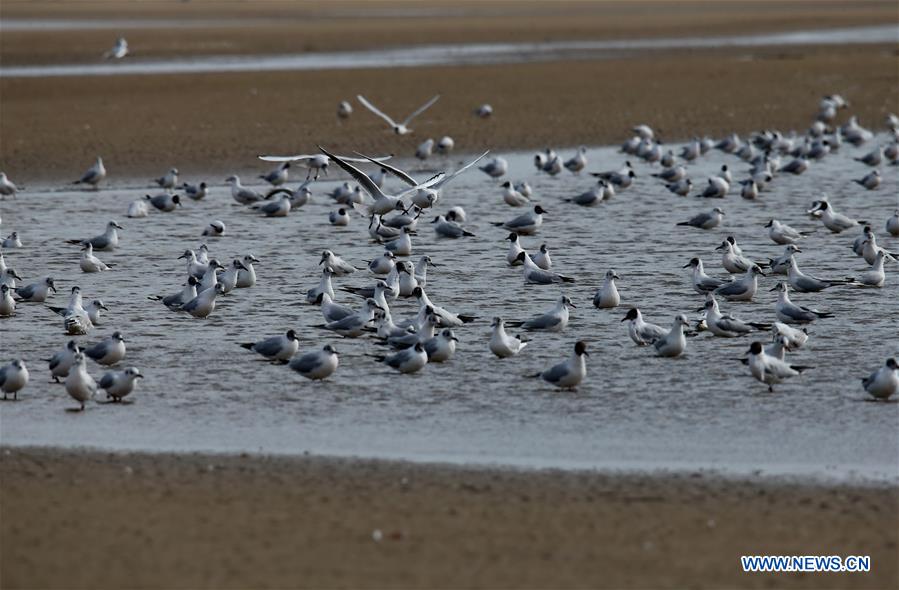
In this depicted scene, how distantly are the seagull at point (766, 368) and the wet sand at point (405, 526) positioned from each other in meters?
2.51

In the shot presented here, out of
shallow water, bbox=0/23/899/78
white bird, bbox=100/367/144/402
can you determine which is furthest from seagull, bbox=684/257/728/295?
shallow water, bbox=0/23/899/78

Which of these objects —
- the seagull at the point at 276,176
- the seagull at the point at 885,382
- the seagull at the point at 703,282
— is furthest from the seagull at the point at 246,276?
the seagull at the point at 276,176

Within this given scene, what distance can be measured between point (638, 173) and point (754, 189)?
3343mm

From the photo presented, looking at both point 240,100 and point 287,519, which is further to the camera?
point 240,100

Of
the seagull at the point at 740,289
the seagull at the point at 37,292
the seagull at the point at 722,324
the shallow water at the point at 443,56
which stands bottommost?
the shallow water at the point at 443,56

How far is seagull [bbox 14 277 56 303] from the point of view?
54.3 ft

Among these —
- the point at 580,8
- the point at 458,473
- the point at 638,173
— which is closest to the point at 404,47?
the point at 638,173

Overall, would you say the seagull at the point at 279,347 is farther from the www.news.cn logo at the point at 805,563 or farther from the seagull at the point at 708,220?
the seagull at the point at 708,220

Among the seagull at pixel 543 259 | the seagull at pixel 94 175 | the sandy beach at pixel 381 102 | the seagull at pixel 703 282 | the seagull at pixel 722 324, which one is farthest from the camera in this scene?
the sandy beach at pixel 381 102

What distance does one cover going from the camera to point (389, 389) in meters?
12.8

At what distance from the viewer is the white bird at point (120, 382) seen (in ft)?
40.4

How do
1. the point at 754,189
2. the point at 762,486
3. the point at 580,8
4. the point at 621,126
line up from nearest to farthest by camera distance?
1. the point at 762,486
2. the point at 754,189
3. the point at 621,126
4. the point at 580,8

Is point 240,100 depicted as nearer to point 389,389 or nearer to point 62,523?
point 389,389

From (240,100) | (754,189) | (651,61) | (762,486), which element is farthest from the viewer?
(651,61)
